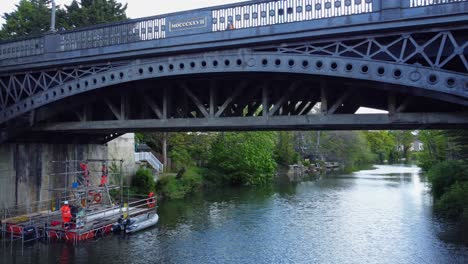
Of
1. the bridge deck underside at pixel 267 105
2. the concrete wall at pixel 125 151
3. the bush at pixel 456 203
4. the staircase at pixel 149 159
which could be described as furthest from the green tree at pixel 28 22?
the bush at pixel 456 203

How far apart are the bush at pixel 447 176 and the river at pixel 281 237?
→ 1397 mm

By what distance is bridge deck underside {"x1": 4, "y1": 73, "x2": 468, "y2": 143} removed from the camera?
1278 cm

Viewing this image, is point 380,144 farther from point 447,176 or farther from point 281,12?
point 281,12

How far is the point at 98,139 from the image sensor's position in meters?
27.1

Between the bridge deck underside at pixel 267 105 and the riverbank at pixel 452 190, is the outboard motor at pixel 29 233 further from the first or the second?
the riverbank at pixel 452 190

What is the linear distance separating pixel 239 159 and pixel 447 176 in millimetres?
22052

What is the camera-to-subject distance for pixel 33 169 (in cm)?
2269

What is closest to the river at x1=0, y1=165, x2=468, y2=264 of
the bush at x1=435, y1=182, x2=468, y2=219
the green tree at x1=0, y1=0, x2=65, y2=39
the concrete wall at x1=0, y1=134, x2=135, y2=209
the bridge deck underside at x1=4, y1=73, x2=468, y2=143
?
the bush at x1=435, y1=182, x2=468, y2=219

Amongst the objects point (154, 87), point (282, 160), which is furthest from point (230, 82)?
point (282, 160)

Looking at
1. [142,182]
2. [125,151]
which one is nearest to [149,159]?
[142,182]

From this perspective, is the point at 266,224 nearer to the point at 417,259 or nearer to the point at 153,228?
the point at 153,228

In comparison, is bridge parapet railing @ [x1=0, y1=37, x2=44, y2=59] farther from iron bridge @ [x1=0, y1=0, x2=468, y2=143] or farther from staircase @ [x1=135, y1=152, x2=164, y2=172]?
staircase @ [x1=135, y1=152, x2=164, y2=172]

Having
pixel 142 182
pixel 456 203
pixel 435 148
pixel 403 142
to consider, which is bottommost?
pixel 456 203

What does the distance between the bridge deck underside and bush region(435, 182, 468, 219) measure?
14048 mm
